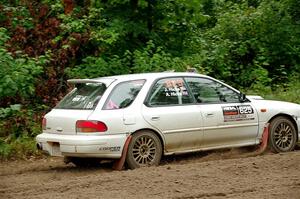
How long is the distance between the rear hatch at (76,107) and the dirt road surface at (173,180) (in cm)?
75

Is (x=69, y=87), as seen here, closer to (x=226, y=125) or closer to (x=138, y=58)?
(x=138, y=58)

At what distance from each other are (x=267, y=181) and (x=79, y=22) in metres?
8.28

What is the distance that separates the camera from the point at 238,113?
10.8m

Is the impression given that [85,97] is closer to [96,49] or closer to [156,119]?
[156,119]

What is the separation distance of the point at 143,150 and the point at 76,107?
1263mm

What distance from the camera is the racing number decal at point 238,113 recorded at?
1072 cm

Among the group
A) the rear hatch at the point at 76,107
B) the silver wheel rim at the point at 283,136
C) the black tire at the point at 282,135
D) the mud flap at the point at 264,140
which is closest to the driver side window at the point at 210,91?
the mud flap at the point at 264,140

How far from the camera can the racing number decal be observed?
1072cm

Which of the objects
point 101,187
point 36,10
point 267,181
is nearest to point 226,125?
point 267,181

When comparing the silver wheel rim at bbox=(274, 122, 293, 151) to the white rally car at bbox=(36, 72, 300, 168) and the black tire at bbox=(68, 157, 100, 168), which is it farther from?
the black tire at bbox=(68, 157, 100, 168)

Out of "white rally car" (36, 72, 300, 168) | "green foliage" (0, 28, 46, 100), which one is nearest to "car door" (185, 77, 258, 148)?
"white rally car" (36, 72, 300, 168)

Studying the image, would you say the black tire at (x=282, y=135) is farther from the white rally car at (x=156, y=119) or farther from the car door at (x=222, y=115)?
the car door at (x=222, y=115)

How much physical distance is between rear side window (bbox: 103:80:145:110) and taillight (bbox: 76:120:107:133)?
334 millimetres

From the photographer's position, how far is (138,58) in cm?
1470
